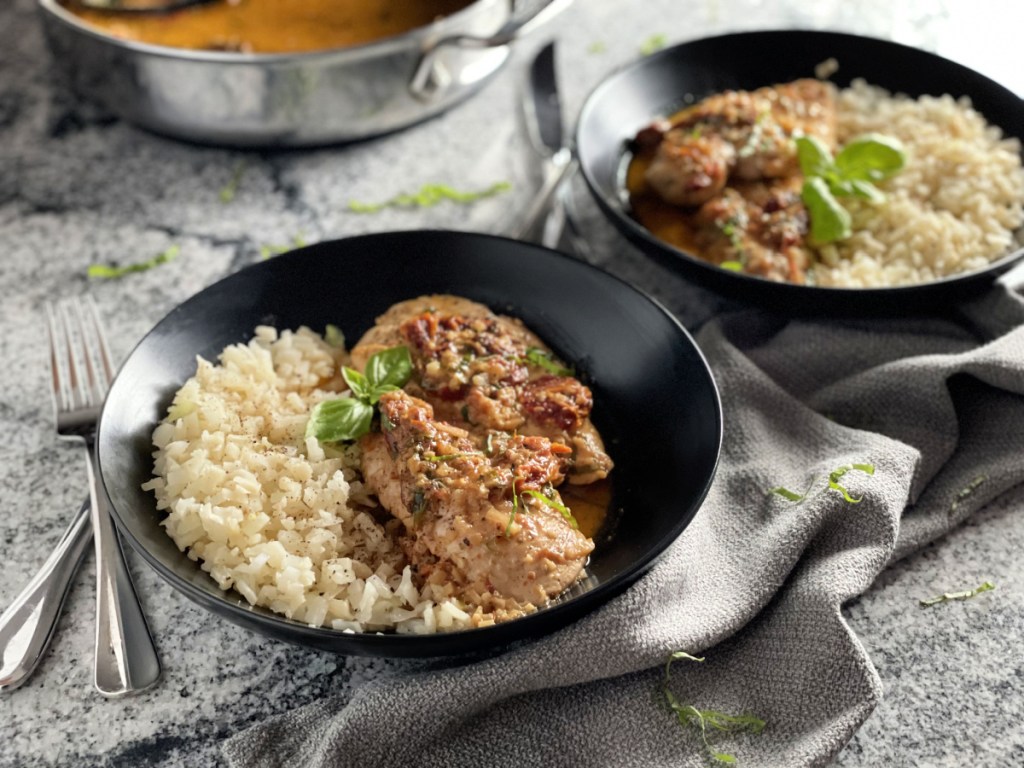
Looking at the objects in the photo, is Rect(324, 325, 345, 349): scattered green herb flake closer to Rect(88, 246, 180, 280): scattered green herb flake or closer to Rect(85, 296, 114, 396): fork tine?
Rect(85, 296, 114, 396): fork tine

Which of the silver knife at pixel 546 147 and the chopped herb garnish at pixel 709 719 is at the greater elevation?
the silver knife at pixel 546 147

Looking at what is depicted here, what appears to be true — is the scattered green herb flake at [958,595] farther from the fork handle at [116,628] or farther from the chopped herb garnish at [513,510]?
the fork handle at [116,628]

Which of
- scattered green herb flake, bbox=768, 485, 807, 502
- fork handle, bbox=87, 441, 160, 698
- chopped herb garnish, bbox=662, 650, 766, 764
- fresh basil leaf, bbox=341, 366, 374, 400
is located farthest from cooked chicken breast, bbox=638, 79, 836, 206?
fork handle, bbox=87, 441, 160, 698

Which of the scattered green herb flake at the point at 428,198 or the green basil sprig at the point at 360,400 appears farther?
the scattered green herb flake at the point at 428,198

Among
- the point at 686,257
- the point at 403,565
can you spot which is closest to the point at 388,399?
the point at 403,565

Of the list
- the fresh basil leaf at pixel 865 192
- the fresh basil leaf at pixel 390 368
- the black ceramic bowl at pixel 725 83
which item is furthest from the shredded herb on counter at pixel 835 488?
the fresh basil leaf at pixel 865 192

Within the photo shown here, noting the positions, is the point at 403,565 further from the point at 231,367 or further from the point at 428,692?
the point at 231,367
